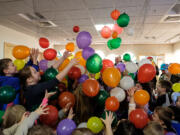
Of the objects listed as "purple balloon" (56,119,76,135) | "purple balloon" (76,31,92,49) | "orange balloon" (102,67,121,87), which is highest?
"purple balloon" (76,31,92,49)

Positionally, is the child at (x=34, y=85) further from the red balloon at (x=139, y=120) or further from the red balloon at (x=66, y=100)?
Answer: the red balloon at (x=139, y=120)

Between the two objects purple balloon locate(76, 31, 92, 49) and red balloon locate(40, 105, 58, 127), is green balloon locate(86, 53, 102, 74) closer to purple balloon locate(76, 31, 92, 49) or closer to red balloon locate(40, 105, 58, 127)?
purple balloon locate(76, 31, 92, 49)

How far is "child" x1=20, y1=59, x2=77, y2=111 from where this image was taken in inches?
48.1

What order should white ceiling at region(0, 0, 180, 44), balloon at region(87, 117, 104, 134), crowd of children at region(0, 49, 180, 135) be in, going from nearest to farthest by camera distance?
1. crowd of children at region(0, 49, 180, 135)
2. balloon at region(87, 117, 104, 134)
3. white ceiling at region(0, 0, 180, 44)

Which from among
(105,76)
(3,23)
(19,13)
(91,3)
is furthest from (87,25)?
(105,76)

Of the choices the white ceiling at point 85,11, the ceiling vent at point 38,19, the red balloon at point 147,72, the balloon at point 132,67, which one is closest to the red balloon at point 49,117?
the red balloon at point 147,72

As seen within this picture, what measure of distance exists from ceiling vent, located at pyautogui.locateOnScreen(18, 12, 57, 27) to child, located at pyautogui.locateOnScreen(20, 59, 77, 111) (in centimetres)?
273

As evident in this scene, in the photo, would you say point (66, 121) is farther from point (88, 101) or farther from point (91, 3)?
point (91, 3)

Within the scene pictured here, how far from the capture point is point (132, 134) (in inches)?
41.7

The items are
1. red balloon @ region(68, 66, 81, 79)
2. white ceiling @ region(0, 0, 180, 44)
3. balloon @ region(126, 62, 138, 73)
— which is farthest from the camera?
white ceiling @ region(0, 0, 180, 44)

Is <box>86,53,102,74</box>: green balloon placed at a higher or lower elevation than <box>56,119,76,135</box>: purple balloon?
higher

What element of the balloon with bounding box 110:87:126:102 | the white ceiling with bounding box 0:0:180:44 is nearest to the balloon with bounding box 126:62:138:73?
the balloon with bounding box 110:87:126:102

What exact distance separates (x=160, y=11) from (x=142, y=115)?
10.2 ft

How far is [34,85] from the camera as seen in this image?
128 centimetres
